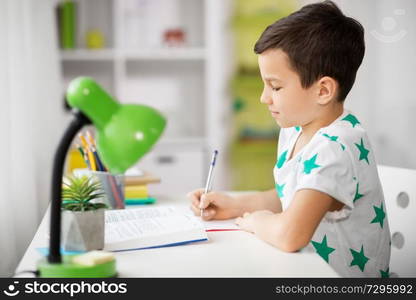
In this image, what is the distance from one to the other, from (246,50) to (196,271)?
260 centimetres

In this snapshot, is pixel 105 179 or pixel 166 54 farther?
pixel 166 54

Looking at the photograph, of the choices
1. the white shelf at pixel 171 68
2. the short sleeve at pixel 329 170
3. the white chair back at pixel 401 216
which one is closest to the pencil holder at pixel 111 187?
the short sleeve at pixel 329 170

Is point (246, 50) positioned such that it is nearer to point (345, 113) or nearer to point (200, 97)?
point (200, 97)

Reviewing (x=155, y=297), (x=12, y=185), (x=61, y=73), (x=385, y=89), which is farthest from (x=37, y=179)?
(x=155, y=297)

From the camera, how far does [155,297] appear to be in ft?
2.26

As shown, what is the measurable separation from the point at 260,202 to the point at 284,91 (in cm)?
32

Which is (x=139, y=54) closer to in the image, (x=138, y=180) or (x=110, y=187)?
(x=138, y=180)

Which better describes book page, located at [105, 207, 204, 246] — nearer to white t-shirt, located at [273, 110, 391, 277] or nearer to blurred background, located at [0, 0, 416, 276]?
white t-shirt, located at [273, 110, 391, 277]

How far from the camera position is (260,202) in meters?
1.24

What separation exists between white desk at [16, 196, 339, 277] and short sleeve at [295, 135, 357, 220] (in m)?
0.11

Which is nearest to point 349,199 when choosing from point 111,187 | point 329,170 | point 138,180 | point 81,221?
point 329,170

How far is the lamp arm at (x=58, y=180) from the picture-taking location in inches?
26.6

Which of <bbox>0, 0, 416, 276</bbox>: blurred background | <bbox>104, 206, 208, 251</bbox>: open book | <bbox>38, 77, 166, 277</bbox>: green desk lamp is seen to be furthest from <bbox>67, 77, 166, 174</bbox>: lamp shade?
<bbox>0, 0, 416, 276</bbox>: blurred background

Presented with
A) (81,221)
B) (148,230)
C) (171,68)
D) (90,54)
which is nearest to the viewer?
(81,221)
